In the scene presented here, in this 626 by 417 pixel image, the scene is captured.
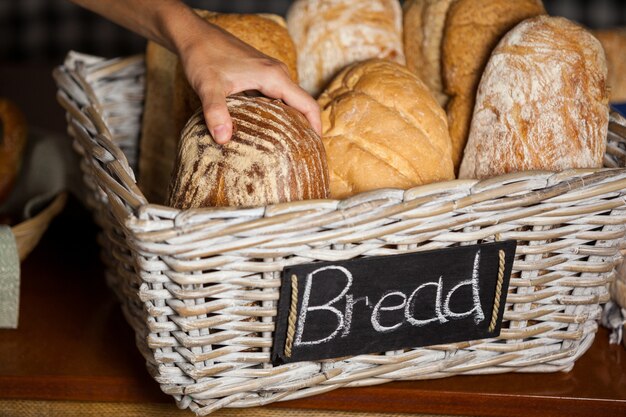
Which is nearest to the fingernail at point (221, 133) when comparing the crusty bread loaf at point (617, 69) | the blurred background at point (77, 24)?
the crusty bread loaf at point (617, 69)

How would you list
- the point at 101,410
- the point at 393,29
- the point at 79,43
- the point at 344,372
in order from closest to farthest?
the point at 344,372 < the point at 101,410 < the point at 393,29 < the point at 79,43

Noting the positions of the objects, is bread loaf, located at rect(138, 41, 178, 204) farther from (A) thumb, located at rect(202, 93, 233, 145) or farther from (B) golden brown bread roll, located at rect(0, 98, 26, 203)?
(A) thumb, located at rect(202, 93, 233, 145)

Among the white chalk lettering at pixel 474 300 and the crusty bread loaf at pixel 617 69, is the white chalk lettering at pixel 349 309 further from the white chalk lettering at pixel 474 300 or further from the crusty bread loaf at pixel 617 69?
the crusty bread loaf at pixel 617 69

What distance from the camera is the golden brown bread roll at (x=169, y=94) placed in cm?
118

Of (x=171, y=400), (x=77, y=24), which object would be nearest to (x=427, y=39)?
(x=171, y=400)

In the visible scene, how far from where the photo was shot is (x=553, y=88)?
0.98 meters

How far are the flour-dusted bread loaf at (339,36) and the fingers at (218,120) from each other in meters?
0.43

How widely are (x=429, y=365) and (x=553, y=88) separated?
1.37 ft

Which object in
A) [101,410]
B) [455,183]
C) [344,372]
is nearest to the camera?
[455,183]

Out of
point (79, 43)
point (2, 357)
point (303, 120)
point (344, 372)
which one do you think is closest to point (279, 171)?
point (303, 120)

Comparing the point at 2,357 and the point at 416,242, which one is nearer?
the point at 416,242

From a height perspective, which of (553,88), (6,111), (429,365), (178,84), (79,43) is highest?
(553,88)

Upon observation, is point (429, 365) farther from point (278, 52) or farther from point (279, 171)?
point (278, 52)

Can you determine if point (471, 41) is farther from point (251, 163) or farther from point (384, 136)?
point (251, 163)
